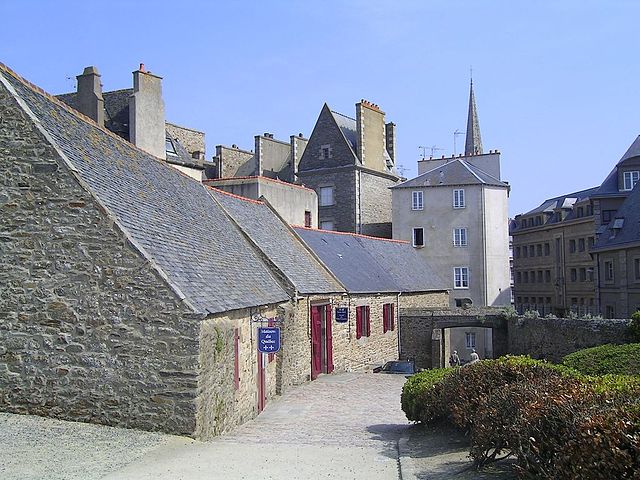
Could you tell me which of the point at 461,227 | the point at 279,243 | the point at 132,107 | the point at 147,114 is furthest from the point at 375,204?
the point at 147,114

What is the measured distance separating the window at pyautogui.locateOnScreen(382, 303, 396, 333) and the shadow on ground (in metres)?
16.9

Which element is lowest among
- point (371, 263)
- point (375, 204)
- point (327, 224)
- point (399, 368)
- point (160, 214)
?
point (399, 368)

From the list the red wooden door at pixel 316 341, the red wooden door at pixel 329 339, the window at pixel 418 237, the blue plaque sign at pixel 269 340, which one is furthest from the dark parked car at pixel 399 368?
the window at pixel 418 237

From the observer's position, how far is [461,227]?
41906mm

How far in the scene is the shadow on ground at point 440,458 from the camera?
8695mm

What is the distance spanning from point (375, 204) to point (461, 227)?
6.17 meters

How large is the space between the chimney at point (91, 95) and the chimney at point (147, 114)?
3.89 ft

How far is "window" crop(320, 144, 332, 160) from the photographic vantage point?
45.0 metres

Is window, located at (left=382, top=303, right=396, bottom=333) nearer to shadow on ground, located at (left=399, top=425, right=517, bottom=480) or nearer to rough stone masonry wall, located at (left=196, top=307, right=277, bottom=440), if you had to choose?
rough stone masonry wall, located at (left=196, top=307, right=277, bottom=440)

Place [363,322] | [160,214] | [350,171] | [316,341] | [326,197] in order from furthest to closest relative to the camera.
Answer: [326,197] → [350,171] → [363,322] → [316,341] → [160,214]

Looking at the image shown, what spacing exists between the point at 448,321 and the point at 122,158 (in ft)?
65.9

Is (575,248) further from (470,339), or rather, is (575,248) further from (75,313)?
(75,313)

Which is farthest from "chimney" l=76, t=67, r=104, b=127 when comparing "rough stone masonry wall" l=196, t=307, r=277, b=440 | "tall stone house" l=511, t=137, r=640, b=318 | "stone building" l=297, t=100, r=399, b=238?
"tall stone house" l=511, t=137, r=640, b=318

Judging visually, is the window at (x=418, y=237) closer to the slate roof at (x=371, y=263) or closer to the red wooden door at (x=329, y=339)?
the slate roof at (x=371, y=263)
